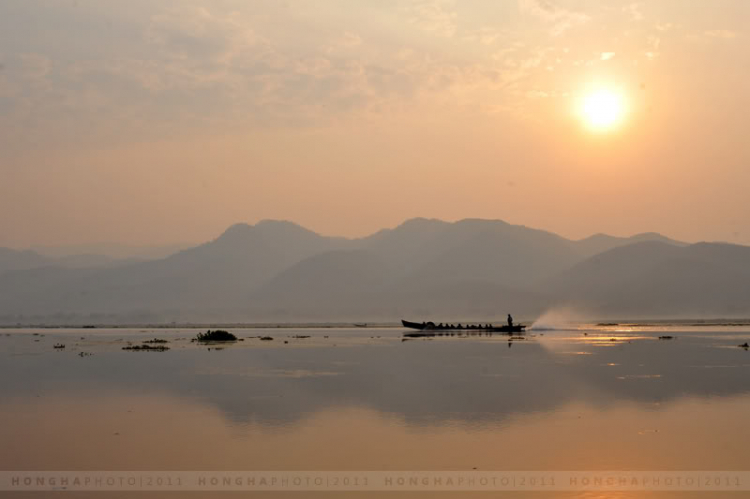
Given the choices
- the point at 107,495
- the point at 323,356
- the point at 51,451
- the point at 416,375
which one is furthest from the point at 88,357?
the point at 107,495

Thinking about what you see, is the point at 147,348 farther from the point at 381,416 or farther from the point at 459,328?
the point at 459,328

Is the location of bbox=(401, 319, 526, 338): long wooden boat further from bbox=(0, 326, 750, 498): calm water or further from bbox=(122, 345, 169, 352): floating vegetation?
bbox=(0, 326, 750, 498): calm water

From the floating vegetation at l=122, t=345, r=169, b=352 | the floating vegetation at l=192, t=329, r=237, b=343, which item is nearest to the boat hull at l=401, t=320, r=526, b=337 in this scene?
the floating vegetation at l=192, t=329, r=237, b=343

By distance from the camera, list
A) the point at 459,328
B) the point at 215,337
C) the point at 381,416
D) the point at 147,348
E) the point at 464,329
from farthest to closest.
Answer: the point at 464,329 < the point at 459,328 < the point at 215,337 < the point at 147,348 < the point at 381,416

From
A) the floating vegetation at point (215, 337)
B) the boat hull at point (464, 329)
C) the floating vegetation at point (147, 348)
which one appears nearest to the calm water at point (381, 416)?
the floating vegetation at point (147, 348)

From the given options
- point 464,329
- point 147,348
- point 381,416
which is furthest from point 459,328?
point 381,416

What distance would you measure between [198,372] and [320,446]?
26813 millimetres

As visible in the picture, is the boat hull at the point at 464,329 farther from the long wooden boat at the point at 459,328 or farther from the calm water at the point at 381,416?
the calm water at the point at 381,416

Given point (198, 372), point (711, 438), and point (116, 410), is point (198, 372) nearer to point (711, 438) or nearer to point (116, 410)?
point (116, 410)

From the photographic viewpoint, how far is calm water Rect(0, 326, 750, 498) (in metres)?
22.7

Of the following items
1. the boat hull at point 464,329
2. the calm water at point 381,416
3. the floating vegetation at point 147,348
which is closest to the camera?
the calm water at point 381,416

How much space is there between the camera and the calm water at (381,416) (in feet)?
74.4

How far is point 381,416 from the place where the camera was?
30.5m

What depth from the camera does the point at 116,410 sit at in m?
32.9
